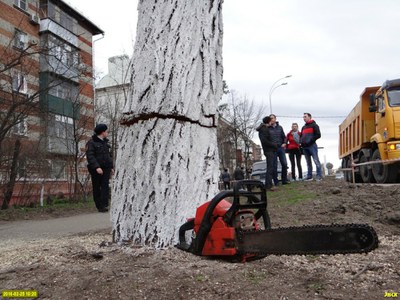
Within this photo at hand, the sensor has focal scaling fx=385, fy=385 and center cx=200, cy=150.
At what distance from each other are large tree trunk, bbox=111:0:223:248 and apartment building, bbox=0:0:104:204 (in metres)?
10.4

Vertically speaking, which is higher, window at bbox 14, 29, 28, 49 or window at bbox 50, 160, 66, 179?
window at bbox 14, 29, 28, 49

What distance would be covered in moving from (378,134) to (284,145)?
259 cm

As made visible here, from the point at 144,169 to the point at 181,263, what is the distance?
0.86 m

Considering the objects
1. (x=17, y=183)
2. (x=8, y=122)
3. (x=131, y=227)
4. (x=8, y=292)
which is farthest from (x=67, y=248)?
(x=17, y=183)

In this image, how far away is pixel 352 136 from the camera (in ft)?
48.3

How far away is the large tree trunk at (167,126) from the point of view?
3.06 meters

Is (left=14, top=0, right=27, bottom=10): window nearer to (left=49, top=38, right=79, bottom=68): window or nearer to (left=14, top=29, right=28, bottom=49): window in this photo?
(left=14, top=29, right=28, bottom=49): window

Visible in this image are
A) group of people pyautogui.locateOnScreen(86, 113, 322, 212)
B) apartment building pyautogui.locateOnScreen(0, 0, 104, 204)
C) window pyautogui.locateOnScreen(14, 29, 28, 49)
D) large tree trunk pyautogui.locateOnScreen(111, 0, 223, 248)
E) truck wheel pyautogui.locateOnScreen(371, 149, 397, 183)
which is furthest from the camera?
window pyautogui.locateOnScreen(14, 29, 28, 49)

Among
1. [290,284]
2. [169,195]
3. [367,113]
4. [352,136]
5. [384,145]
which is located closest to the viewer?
[290,284]

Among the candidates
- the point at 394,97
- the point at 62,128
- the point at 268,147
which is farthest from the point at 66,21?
the point at 394,97

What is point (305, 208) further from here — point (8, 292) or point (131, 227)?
point (8, 292)

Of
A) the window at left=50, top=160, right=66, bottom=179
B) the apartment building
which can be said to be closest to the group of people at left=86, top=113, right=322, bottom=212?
the apartment building

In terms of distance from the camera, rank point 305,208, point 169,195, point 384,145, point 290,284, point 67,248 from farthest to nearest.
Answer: point 384,145 < point 305,208 < point 67,248 < point 169,195 < point 290,284

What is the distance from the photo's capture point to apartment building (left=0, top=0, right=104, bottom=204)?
44.8 ft
